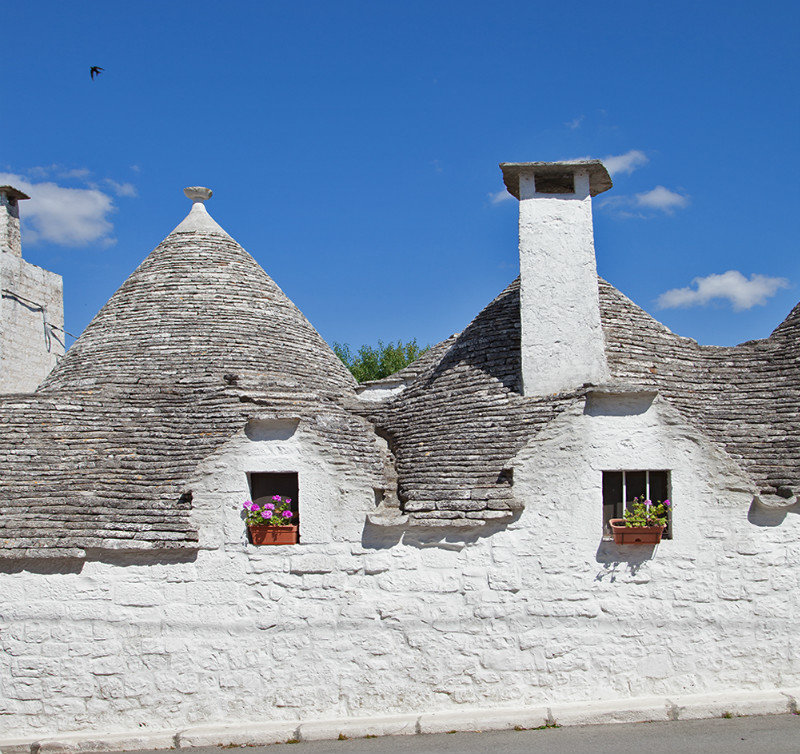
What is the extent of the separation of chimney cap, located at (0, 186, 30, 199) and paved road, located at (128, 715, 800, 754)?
449 inches

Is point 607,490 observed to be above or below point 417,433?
below

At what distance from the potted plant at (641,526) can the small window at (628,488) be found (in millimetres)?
224

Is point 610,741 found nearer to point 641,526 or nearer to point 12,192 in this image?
point 641,526

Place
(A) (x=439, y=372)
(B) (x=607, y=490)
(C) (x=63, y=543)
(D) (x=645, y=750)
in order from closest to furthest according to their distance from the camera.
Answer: (D) (x=645, y=750) → (C) (x=63, y=543) → (B) (x=607, y=490) → (A) (x=439, y=372)

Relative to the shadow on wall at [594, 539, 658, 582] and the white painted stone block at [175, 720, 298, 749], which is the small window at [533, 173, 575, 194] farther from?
the white painted stone block at [175, 720, 298, 749]

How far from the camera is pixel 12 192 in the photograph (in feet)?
49.2

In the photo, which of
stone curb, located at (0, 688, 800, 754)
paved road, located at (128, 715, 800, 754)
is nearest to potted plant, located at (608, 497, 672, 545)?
stone curb, located at (0, 688, 800, 754)

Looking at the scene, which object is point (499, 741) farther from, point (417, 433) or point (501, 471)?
point (417, 433)

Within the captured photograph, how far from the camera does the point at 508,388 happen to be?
9.89 m

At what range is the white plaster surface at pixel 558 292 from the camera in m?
9.60

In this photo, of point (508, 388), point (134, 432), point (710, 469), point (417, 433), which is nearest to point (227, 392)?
point (134, 432)

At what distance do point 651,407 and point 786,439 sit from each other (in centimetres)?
179

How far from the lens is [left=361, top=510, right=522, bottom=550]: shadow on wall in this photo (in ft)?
27.0

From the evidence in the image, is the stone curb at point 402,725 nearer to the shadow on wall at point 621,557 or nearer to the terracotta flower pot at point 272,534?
the shadow on wall at point 621,557
